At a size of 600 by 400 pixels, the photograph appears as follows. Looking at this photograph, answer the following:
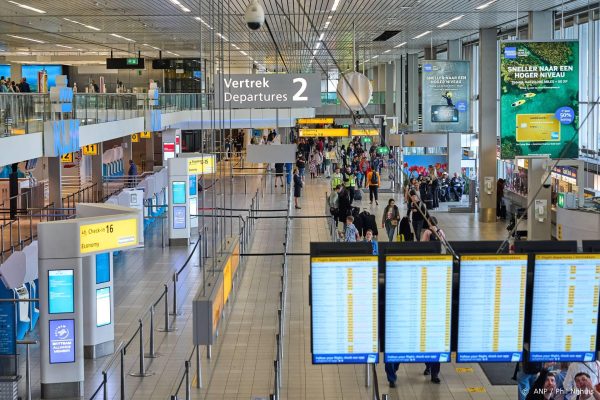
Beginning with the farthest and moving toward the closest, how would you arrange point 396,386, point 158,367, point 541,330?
point 158,367, point 396,386, point 541,330

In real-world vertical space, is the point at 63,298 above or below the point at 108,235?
below

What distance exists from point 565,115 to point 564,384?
10.1 m

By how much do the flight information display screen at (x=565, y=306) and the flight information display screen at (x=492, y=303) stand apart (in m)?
0.12

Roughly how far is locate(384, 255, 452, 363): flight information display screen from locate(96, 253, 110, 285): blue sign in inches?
300

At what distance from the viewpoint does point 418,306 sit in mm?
7000

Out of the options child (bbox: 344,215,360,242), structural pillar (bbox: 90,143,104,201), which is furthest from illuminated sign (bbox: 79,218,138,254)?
structural pillar (bbox: 90,143,104,201)

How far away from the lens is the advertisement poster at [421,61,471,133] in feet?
99.2

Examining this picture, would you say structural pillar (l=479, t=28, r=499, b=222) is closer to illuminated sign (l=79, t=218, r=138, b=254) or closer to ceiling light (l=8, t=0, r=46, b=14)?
ceiling light (l=8, t=0, r=46, b=14)

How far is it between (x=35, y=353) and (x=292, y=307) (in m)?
4.31

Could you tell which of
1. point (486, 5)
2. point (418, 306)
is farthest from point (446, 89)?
point (418, 306)

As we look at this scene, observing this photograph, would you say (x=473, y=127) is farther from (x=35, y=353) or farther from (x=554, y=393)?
(x=554, y=393)

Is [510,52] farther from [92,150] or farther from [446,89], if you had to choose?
[92,150]

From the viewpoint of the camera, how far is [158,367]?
1309cm

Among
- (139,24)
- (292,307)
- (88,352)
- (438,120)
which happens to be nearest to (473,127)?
(438,120)
